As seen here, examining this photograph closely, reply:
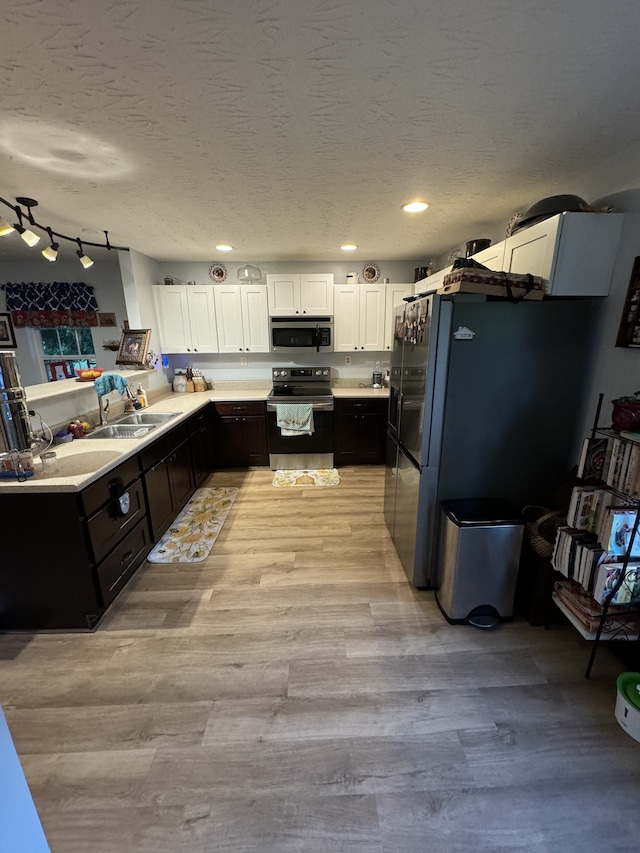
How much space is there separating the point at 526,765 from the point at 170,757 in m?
1.38

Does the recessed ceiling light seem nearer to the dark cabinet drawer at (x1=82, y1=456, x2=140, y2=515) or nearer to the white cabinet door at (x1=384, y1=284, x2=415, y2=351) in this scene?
the white cabinet door at (x1=384, y1=284, x2=415, y2=351)

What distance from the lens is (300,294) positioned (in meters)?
4.02

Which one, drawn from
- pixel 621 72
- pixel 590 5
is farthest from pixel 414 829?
pixel 621 72

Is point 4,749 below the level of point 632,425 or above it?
below

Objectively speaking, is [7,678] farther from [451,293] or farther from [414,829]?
[451,293]

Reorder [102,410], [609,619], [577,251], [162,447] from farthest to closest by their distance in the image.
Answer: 1. [102,410]
2. [162,447]
3. [577,251]
4. [609,619]

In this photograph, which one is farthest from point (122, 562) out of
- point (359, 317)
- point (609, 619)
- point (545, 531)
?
point (359, 317)

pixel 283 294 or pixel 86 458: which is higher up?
pixel 283 294

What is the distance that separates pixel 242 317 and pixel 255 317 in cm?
15

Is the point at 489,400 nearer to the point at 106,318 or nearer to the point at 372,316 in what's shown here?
the point at 372,316

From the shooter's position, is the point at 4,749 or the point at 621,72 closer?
the point at 4,749

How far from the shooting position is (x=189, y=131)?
4.93ft

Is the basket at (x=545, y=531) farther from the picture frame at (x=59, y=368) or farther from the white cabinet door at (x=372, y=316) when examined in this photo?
the picture frame at (x=59, y=368)

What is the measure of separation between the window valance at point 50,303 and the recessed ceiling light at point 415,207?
174 inches
